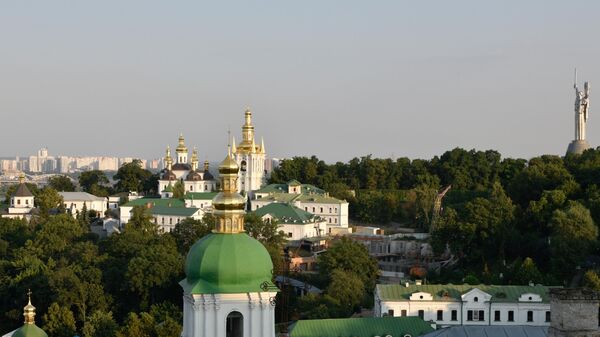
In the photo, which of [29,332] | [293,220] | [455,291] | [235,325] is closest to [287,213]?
[293,220]

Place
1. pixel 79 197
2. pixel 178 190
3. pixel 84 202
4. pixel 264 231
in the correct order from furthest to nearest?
pixel 79 197 → pixel 84 202 → pixel 178 190 → pixel 264 231

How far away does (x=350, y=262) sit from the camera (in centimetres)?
4138

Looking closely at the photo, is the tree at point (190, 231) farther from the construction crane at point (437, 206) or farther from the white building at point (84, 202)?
the white building at point (84, 202)

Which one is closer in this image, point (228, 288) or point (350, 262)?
point (228, 288)

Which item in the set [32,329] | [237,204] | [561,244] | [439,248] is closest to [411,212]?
[439,248]

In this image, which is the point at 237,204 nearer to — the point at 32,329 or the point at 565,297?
the point at 565,297

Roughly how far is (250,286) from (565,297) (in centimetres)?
520

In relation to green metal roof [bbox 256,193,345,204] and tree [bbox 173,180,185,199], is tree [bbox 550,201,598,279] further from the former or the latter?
tree [bbox 173,180,185,199]

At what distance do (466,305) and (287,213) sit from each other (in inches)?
944

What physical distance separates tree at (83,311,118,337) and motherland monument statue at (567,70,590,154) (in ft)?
111

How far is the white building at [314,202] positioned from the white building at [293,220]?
1581 millimetres

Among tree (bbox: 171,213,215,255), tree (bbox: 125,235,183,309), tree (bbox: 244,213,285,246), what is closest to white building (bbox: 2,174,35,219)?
tree (bbox: 171,213,215,255)

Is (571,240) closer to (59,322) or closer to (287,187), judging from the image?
(59,322)

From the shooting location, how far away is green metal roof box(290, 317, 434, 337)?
94.6 ft
